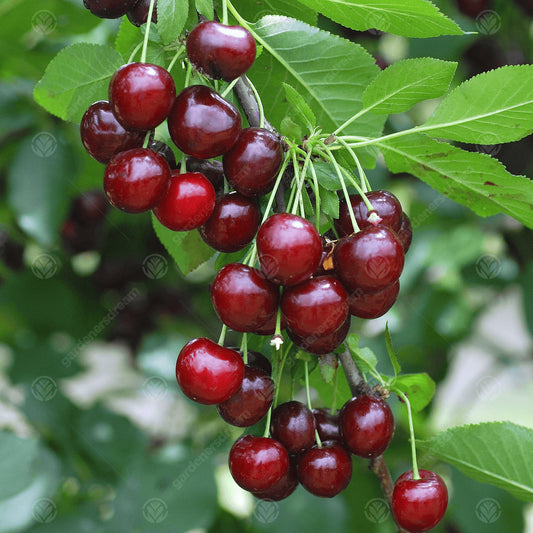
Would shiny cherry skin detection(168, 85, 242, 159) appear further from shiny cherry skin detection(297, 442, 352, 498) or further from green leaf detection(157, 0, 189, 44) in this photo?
shiny cherry skin detection(297, 442, 352, 498)

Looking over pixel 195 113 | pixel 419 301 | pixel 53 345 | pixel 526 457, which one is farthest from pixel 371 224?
pixel 53 345

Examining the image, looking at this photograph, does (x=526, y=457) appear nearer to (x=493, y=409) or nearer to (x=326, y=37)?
(x=326, y=37)

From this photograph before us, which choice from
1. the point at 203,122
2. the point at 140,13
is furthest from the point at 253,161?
the point at 140,13

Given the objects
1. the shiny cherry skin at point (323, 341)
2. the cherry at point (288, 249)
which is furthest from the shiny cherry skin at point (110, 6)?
the shiny cherry skin at point (323, 341)

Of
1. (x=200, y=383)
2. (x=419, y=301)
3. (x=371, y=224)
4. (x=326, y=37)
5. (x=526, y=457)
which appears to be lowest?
(x=419, y=301)

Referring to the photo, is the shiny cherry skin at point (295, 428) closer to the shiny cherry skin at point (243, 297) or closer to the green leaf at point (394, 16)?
the shiny cherry skin at point (243, 297)
